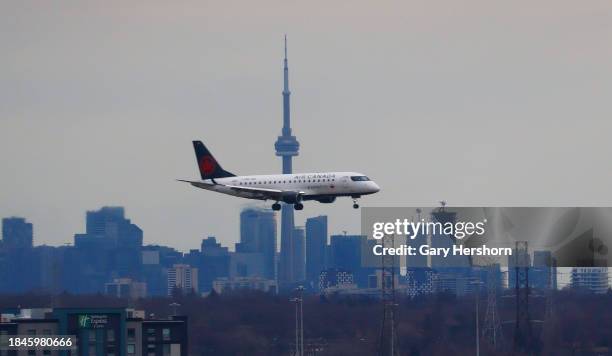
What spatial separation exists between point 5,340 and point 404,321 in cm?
5575

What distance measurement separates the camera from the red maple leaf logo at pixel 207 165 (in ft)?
482

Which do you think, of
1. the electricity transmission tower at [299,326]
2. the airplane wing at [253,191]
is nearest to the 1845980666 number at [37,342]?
the airplane wing at [253,191]

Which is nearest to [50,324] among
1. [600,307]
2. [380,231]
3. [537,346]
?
[380,231]

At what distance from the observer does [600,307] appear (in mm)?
191625

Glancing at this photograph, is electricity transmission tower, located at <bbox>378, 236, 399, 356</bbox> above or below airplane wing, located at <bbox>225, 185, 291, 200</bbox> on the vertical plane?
below

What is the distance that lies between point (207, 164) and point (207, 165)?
14 cm

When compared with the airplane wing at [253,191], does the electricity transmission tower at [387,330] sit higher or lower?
lower

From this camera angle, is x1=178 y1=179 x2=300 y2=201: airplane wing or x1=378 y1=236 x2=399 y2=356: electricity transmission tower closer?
x1=178 y1=179 x2=300 y2=201: airplane wing

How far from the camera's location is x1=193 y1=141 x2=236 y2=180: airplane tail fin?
146250mm

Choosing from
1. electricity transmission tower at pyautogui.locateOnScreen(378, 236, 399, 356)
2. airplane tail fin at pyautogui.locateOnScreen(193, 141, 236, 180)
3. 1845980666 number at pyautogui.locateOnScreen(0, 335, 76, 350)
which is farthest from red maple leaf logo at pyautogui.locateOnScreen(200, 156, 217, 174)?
1845980666 number at pyautogui.locateOnScreen(0, 335, 76, 350)

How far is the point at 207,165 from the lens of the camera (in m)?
148

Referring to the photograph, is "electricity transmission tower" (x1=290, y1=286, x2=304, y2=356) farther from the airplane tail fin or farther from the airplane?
the airplane

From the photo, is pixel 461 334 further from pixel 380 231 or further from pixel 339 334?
pixel 380 231

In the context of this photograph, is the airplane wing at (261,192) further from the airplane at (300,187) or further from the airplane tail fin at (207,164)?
the airplane tail fin at (207,164)
